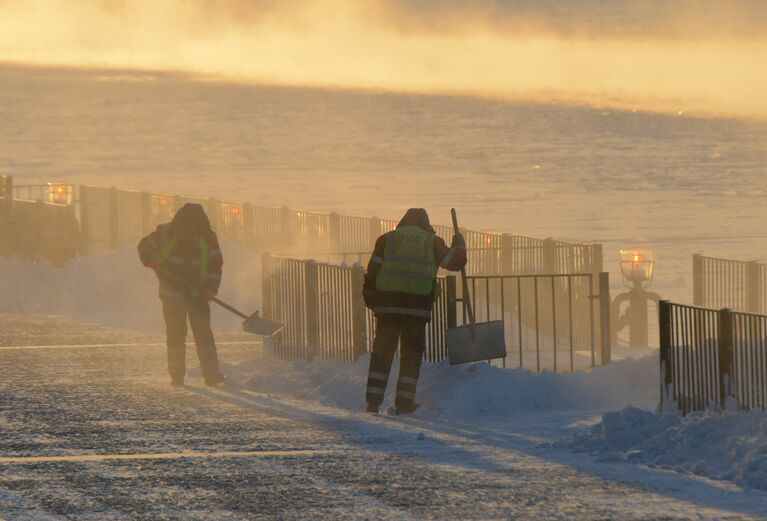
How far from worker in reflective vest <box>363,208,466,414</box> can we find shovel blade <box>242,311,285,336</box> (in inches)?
126

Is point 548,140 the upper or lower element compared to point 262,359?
upper

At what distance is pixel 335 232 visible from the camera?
92.0 ft

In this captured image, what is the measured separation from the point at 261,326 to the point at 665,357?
539 centimetres

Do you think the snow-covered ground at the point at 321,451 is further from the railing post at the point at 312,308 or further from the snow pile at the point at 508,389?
the railing post at the point at 312,308

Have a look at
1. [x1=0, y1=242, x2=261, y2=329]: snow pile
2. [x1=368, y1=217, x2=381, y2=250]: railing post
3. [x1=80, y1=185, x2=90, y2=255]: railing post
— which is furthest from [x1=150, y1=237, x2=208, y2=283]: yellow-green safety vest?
[x1=80, y1=185, x2=90, y2=255]: railing post

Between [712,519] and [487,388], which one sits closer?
[712,519]

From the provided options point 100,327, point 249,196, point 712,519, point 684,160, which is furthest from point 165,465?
point 684,160

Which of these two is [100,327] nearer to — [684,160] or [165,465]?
[165,465]

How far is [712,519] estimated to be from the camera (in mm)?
10188

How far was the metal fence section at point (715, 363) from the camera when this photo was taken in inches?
516

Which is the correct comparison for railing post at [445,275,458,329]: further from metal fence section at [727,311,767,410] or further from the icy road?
metal fence section at [727,311,767,410]

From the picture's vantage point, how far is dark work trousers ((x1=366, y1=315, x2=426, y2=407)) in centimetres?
1494

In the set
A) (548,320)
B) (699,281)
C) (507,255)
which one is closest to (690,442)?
(548,320)

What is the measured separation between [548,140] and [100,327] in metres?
105
